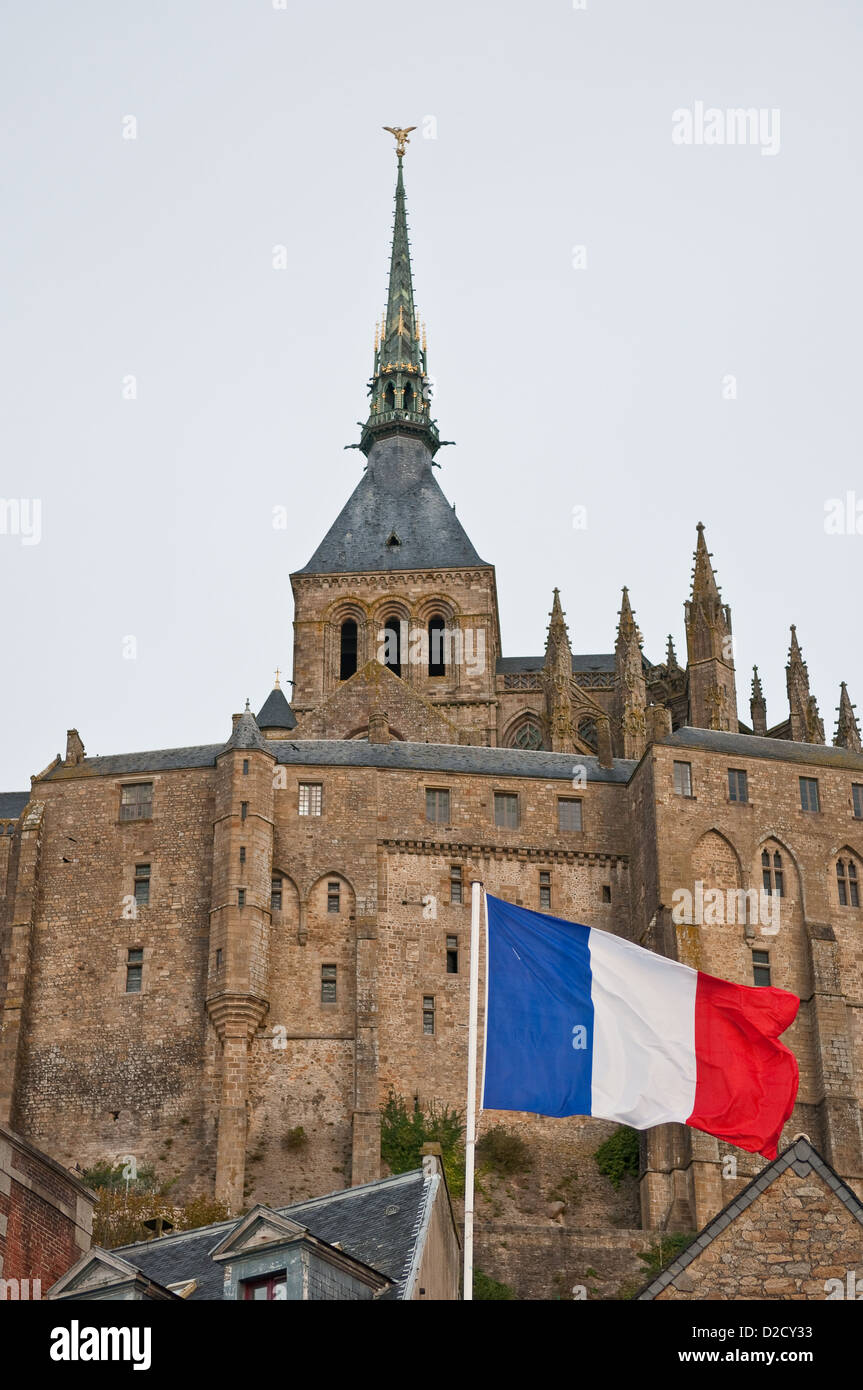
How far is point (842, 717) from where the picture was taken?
246 ft

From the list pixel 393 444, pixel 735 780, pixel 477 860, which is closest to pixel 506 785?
pixel 477 860

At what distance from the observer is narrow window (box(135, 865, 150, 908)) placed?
61000 mm

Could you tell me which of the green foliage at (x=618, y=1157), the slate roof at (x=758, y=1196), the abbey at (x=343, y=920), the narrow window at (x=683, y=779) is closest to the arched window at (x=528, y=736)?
the abbey at (x=343, y=920)

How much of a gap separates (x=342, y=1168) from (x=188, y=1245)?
30484mm

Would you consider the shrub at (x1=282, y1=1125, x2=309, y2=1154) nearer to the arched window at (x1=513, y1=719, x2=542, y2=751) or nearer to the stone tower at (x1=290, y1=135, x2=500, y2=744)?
Result: the stone tower at (x1=290, y1=135, x2=500, y2=744)

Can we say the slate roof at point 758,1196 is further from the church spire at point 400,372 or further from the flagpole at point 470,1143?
the church spire at point 400,372

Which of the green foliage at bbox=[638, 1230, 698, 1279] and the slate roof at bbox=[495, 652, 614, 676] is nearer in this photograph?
the green foliage at bbox=[638, 1230, 698, 1279]

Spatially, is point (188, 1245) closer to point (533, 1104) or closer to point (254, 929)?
point (533, 1104)

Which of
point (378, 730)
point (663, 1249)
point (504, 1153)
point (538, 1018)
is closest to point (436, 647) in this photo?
point (378, 730)

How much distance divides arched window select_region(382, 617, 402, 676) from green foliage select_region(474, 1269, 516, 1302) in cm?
4168

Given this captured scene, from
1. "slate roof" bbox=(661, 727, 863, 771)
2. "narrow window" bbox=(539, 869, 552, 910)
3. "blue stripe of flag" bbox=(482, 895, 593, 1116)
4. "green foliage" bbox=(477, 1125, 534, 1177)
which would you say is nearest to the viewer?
"blue stripe of flag" bbox=(482, 895, 593, 1116)

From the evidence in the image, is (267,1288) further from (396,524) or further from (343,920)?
(396,524)

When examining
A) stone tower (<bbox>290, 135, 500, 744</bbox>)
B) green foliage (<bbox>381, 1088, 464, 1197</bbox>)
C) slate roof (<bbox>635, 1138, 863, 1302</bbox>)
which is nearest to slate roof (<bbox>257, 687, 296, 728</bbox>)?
stone tower (<bbox>290, 135, 500, 744</bbox>)

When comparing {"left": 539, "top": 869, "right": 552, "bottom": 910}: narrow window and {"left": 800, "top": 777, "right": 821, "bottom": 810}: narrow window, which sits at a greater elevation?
{"left": 800, "top": 777, "right": 821, "bottom": 810}: narrow window
